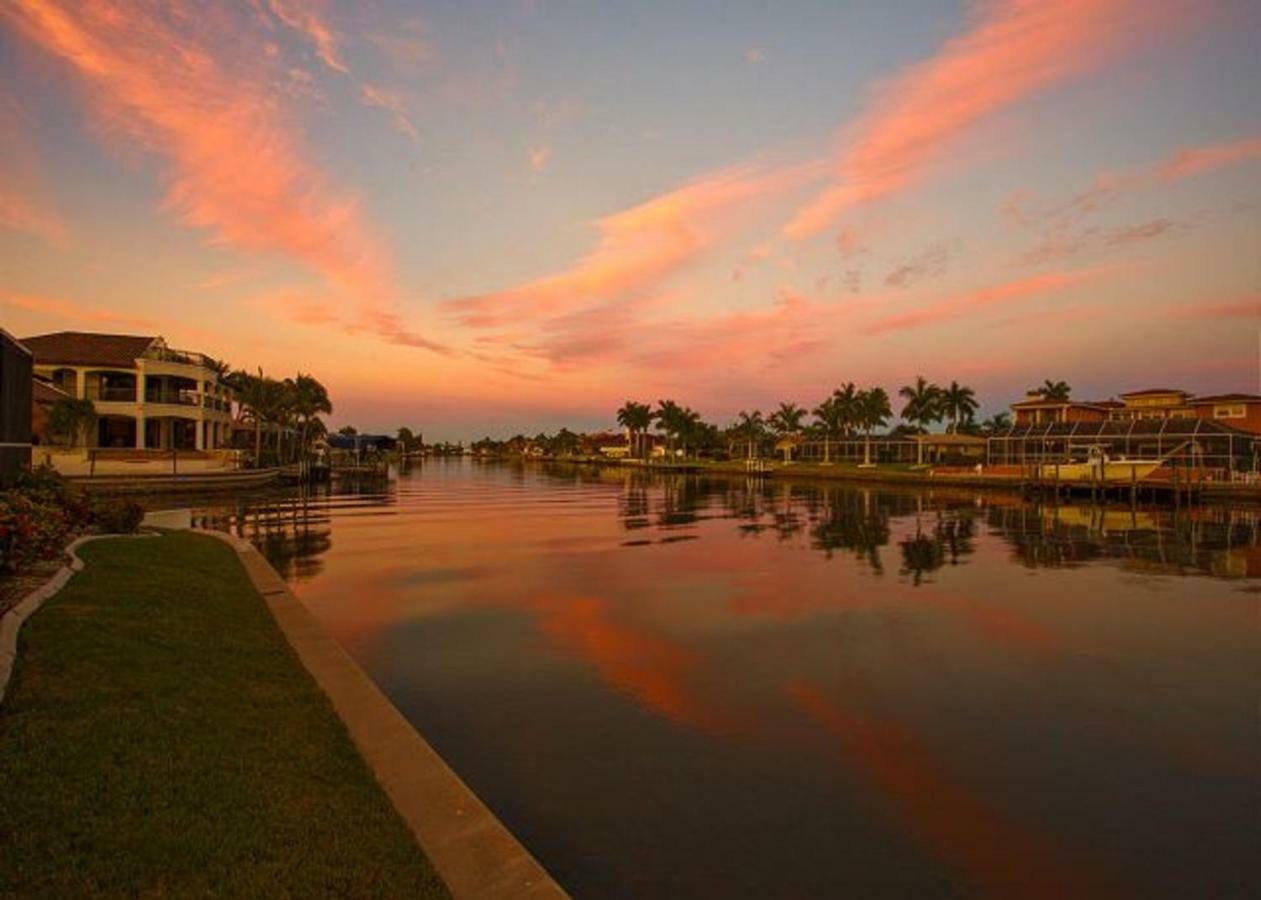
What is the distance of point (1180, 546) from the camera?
33.6m

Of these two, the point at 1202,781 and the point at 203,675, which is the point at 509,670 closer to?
the point at 203,675

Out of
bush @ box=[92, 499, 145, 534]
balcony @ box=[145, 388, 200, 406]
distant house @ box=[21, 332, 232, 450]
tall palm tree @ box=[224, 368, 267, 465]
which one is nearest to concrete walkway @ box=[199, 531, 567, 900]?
bush @ box=[92, 499, 145, 534]

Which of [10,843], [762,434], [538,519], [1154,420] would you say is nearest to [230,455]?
[538,519]

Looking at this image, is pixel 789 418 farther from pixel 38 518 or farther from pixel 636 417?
pixel 38 518

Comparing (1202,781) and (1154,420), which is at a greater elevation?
(1154,420)

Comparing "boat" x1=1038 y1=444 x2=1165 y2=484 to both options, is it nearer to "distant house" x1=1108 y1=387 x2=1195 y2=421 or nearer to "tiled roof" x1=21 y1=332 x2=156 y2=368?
"distant house" x1=1108 y1=387 x2=1195 y2=421

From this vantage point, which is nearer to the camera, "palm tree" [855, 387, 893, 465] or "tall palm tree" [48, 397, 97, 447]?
"tall palm tree" [48, 397, 97, 447]

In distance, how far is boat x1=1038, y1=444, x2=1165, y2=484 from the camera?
6425 centimetres

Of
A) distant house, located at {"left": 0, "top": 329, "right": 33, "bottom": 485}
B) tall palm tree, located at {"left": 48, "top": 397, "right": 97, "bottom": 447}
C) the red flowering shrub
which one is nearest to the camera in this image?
the red flowering shrub

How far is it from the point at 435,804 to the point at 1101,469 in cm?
7138

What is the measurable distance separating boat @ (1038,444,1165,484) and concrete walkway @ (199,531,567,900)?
67.0 metres

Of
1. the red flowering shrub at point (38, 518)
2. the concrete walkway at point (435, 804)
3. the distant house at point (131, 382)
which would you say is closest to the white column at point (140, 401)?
the distant house at point (131, 382)

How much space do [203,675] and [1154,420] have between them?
271 ft

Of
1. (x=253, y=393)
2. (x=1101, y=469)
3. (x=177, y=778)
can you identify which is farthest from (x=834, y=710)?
(x=253, y=393)
